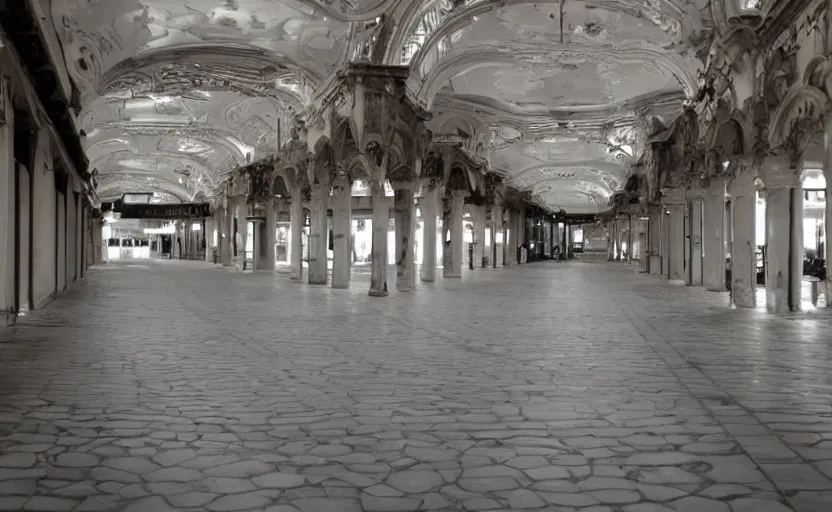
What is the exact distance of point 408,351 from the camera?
7.55 meters

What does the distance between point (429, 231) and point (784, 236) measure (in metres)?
13.5

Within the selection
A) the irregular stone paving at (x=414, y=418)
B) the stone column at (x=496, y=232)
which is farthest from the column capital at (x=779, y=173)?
the stone column at (x=496, y=232)

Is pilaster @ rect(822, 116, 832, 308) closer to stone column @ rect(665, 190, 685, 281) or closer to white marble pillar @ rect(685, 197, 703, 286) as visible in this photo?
white marble pillar @ rect(685, 197, 703, 286)

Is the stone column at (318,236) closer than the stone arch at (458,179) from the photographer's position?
Yes

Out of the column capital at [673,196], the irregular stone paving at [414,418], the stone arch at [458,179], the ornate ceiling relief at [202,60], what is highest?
the ornate ceiling relief at [202,60]

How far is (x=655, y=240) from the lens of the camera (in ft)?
100

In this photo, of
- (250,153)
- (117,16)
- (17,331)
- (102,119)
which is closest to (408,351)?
(17,331)

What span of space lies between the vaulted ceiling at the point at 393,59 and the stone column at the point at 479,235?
293 inches

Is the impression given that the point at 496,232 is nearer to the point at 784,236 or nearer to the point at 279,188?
the point at 279,188

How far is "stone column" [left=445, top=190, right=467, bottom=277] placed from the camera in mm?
26406

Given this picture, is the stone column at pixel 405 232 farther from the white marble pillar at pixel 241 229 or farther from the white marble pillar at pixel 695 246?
the white marble pillar at pixel 241 229

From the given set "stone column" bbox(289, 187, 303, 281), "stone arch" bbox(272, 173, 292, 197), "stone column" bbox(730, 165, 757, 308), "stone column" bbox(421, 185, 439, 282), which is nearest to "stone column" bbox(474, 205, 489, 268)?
"stone column" bbox(421, 185, 439, 282)

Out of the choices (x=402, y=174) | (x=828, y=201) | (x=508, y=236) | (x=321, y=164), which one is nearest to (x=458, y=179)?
(x=321, y=164)

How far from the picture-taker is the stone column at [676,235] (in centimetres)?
2405
